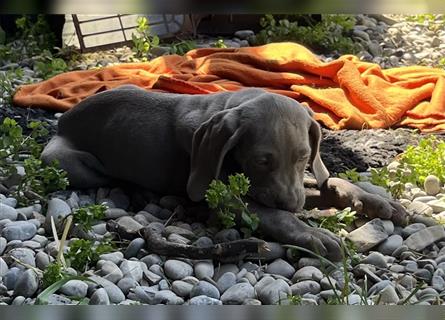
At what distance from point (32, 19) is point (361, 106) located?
4.98 ft

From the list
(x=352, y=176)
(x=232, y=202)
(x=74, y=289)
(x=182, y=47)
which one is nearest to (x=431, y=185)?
(x=352, y=176)

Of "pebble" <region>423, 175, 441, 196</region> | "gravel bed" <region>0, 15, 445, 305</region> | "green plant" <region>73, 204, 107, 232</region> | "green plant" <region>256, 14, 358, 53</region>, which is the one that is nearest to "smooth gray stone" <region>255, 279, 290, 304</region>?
"gravel bed" <region>0, 15, 445, 305</region>

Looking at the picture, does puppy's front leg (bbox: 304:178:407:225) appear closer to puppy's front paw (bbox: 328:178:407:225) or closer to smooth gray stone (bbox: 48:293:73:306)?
puppy's front paw (bbox: 328:178:407:225)

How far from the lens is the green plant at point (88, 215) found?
178 cm

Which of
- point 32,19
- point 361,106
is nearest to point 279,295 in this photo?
point 361,106

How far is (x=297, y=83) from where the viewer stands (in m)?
2.71

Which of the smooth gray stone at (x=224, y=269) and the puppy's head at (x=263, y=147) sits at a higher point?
the puppy's head at (x=263, y=147)

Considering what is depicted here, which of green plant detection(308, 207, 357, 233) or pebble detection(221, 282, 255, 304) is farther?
green plant detection(308, 207, 357, 233)

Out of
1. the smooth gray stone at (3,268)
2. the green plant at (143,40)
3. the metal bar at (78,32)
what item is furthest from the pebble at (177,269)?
the metal bar at (78,32)

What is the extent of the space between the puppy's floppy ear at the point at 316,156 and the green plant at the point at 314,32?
137 centimetres

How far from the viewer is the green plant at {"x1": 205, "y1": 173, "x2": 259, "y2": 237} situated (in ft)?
5.88

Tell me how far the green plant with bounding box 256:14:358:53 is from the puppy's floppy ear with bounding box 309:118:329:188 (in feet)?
4.48

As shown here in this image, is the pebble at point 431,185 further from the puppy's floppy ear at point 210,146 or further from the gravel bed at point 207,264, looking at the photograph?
the puppy's floppy ear at point 210,146

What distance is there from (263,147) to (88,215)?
1.43 ft
